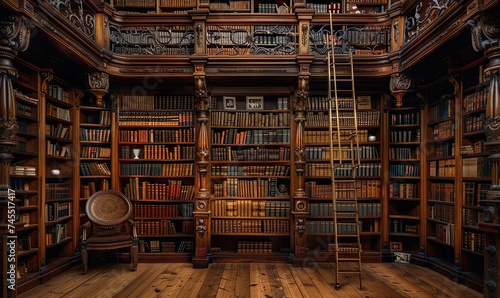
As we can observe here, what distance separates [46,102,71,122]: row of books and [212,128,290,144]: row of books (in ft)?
6.98

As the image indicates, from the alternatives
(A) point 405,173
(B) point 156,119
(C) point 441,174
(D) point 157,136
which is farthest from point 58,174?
(C) point 441,174

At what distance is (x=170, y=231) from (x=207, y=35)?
3.06 m

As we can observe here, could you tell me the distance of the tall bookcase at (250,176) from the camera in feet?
16.8

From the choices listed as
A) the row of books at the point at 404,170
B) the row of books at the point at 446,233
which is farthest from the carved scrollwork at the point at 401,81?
the row of books at the point at 446,233

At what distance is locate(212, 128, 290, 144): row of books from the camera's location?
17.1 ft

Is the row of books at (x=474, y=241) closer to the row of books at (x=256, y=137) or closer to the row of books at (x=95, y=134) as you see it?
the row of books at (x=256, y=137)

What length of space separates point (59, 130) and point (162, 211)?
1871 mm

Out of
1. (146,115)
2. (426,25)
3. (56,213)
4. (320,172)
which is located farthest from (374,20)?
(56,213)

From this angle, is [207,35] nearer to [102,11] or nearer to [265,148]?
[102,11]

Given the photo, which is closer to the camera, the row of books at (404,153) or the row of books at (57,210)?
the row of books at (57,210)

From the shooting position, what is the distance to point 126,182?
17.6ft

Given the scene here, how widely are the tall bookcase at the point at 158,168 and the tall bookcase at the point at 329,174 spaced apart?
1.86 metres

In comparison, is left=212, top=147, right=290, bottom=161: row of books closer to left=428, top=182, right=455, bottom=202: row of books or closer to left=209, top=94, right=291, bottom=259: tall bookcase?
left=209, top=94, right=291, bottom=259: tall bookcase

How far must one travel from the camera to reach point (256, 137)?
5.20 metres
